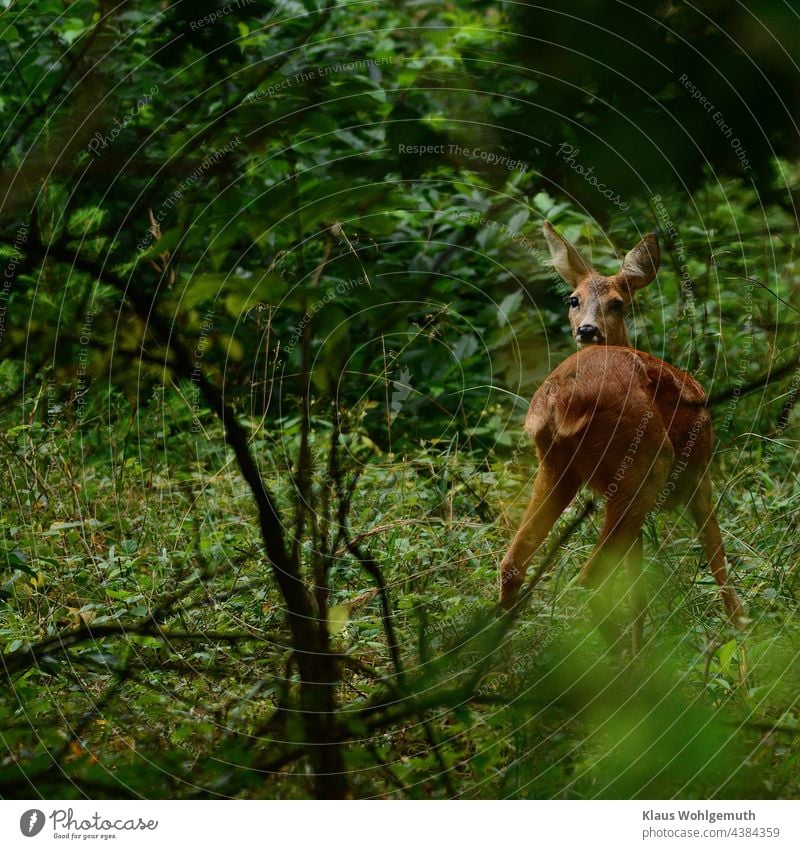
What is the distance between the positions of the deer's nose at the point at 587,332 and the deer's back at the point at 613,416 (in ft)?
0.46

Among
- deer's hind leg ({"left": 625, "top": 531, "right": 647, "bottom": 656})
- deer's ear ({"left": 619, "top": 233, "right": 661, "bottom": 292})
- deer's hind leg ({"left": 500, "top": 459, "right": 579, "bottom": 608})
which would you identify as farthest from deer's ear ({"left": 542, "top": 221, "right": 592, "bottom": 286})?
deer's hind leg ({"left": 625, "top": 531, "right": 647, "bottom": 656})

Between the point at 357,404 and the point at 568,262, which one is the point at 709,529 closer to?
the point at 568,262

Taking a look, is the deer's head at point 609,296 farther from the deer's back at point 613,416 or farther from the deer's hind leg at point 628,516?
the deer's hind leg at point 628,516

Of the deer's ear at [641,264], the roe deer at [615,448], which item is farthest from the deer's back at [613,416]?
the deer's ear at [641,264]

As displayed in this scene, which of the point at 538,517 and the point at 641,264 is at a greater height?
the point at 641,264

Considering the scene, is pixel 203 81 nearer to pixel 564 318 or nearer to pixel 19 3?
pixel 19 3

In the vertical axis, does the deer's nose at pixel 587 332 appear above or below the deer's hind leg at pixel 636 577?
above

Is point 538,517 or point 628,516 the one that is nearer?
point 628,516

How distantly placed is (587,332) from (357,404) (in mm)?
1144

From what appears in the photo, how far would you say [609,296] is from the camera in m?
2.94

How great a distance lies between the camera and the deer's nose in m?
2.89

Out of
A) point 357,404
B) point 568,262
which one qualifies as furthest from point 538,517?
point 357,404

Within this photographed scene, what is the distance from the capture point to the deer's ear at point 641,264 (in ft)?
9.41

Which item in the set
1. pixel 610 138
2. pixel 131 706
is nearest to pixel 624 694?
pixel 131 706
